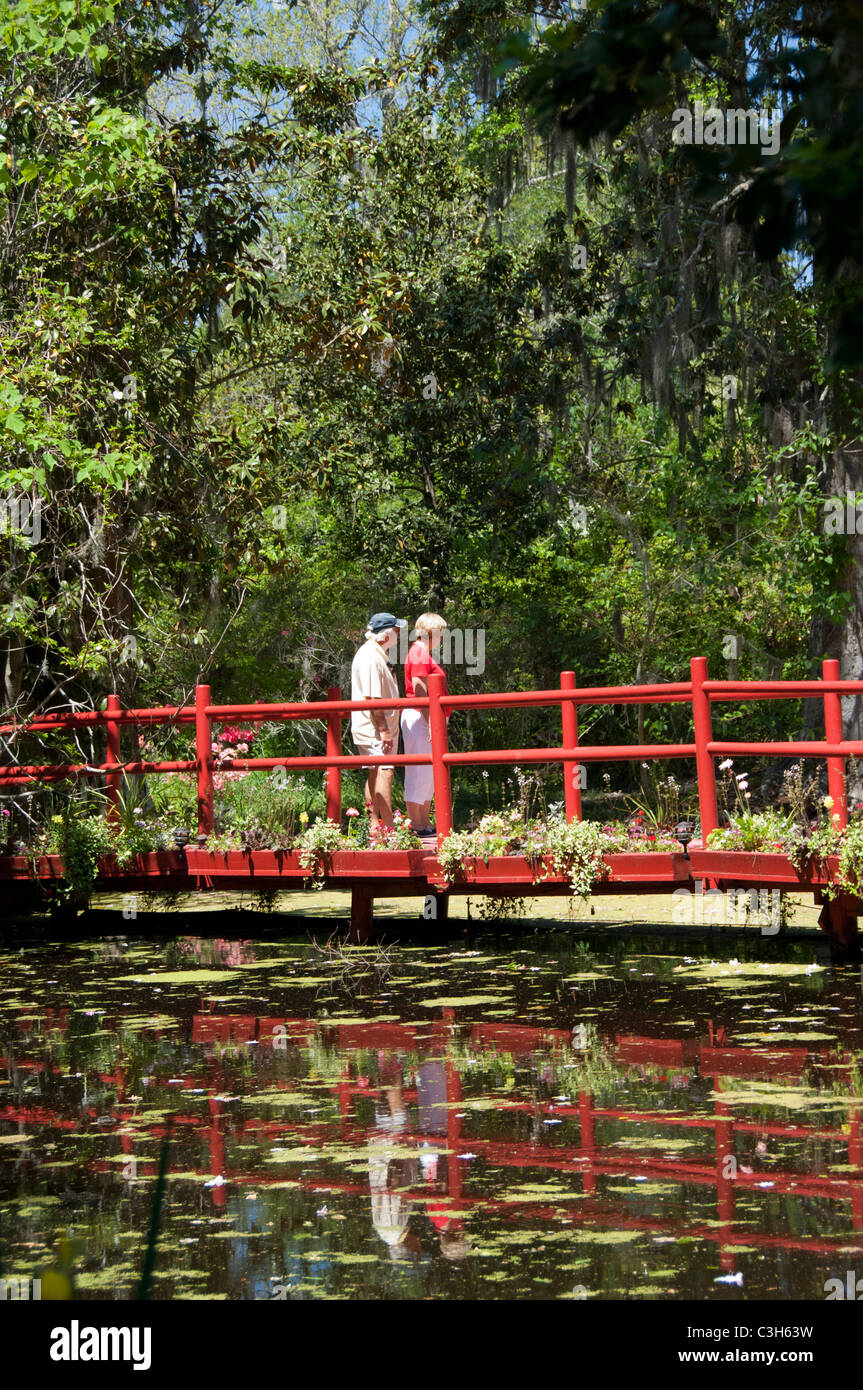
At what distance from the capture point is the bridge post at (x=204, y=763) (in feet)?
41.1

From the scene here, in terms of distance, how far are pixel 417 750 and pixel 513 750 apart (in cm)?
174

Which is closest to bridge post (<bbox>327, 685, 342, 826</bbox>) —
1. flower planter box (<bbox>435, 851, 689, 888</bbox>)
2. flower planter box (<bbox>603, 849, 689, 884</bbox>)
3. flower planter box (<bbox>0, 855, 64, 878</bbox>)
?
flower planter box (<bbox>435, 851, 689, 888</bbox>)

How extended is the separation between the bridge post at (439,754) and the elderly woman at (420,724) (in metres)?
0.63

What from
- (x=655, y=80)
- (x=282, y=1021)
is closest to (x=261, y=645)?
(x=282, y=1021)

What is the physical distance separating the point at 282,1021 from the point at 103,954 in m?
3.53

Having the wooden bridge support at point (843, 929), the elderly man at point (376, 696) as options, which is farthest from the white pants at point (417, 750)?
the wooden bridge support at point (843, 929)

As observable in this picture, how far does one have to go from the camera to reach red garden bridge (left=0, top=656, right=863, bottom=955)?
973cm

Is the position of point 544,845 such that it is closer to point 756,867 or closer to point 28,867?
point 756,867

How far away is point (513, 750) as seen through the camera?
10.9 m

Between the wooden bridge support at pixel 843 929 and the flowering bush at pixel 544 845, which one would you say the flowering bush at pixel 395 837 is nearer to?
the flowering bush at pixel 544 845

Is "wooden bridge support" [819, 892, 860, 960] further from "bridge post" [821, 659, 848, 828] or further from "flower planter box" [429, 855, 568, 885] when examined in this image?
"flower planter box" [429, 855, 568, 885]

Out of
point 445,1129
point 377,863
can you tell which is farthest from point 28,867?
point 445,1129

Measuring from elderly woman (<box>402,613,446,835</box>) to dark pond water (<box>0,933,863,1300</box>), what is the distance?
1933 mm
